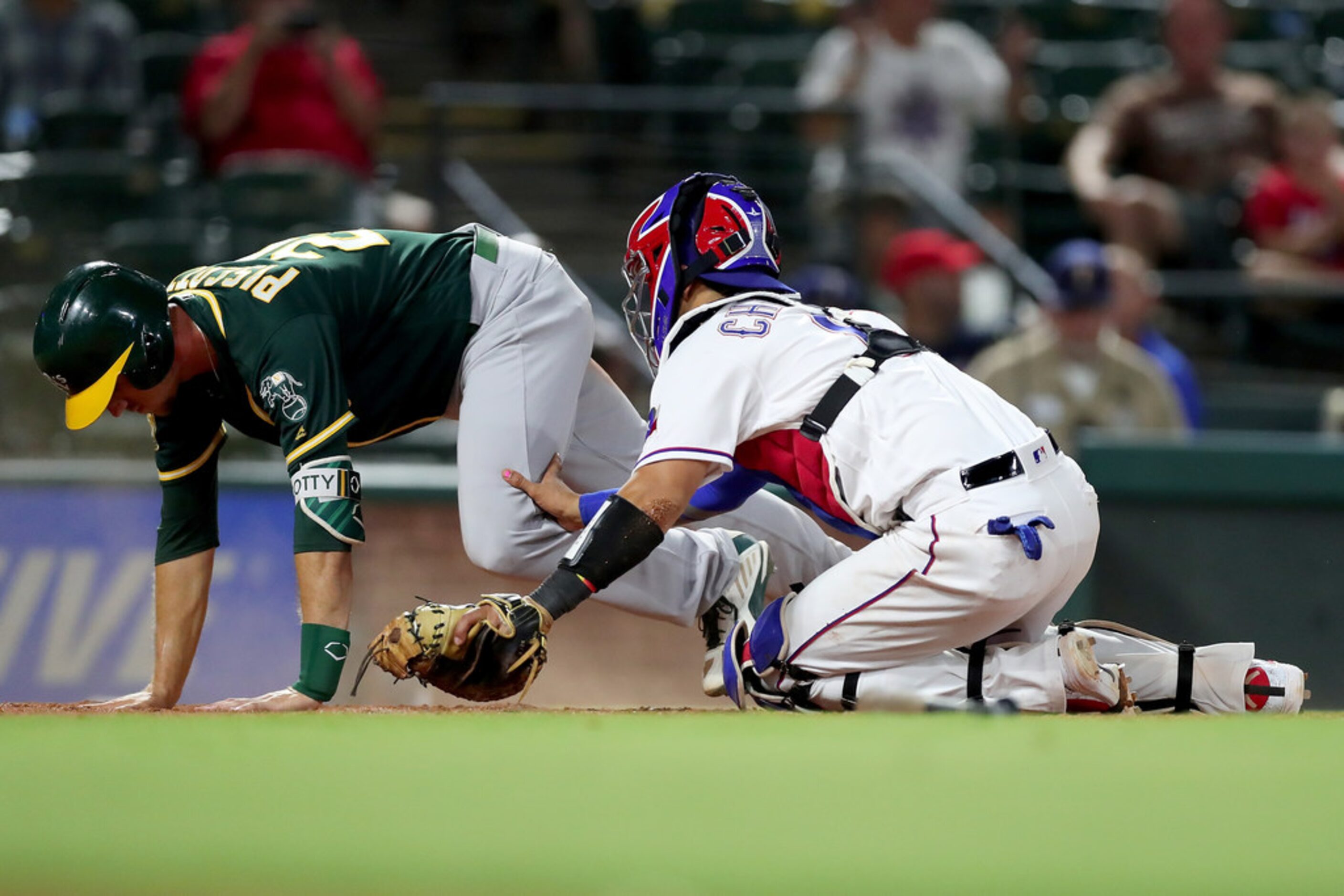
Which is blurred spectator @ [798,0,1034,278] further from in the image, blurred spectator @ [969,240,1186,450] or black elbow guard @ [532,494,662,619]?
black elbow guard @ [532,494,662,619]

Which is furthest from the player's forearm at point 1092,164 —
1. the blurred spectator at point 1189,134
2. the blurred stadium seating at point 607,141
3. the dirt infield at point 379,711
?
the dirt infield at point 379,711

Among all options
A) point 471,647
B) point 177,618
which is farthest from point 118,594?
point 471,647

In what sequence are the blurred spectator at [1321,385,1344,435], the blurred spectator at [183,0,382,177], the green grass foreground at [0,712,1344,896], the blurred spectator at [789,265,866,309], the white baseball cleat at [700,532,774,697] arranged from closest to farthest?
1. the green grass foreground at [0,712,1344,896]
2. the white baseball cleat at [700,532,774,697]
3. the blurred spectator at [789,265,866,309]
4. the blurred spectator at [1321,385,1344,435]
5. the blurred spectator at [183,0,382,177]

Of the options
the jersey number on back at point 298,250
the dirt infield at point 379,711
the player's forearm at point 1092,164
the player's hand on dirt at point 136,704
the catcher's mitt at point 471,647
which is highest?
the jersey number on back at point 298,250

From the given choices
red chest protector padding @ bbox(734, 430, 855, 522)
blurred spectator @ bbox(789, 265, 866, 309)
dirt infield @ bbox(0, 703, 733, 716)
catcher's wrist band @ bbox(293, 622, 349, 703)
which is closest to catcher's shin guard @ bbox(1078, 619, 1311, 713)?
red chest protector padding @ bbox(734, 430, 855, 522)

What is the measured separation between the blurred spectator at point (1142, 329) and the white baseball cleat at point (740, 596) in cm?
361

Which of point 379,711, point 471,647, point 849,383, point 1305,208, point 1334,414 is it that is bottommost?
point 1334,414

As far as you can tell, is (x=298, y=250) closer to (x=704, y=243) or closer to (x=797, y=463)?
(x=704, y=243)

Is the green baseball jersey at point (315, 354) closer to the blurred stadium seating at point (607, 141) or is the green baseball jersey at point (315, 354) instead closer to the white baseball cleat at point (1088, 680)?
the white baseball cleat at point (1088, 680)

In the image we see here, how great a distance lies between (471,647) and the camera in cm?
432

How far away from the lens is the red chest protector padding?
448 cm

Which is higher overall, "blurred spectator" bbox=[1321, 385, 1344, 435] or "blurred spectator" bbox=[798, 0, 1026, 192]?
"blurred spectator" bbox=[798, 0, 1026, 192]

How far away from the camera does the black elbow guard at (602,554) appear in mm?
4250

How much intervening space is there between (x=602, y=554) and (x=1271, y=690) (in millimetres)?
1953
